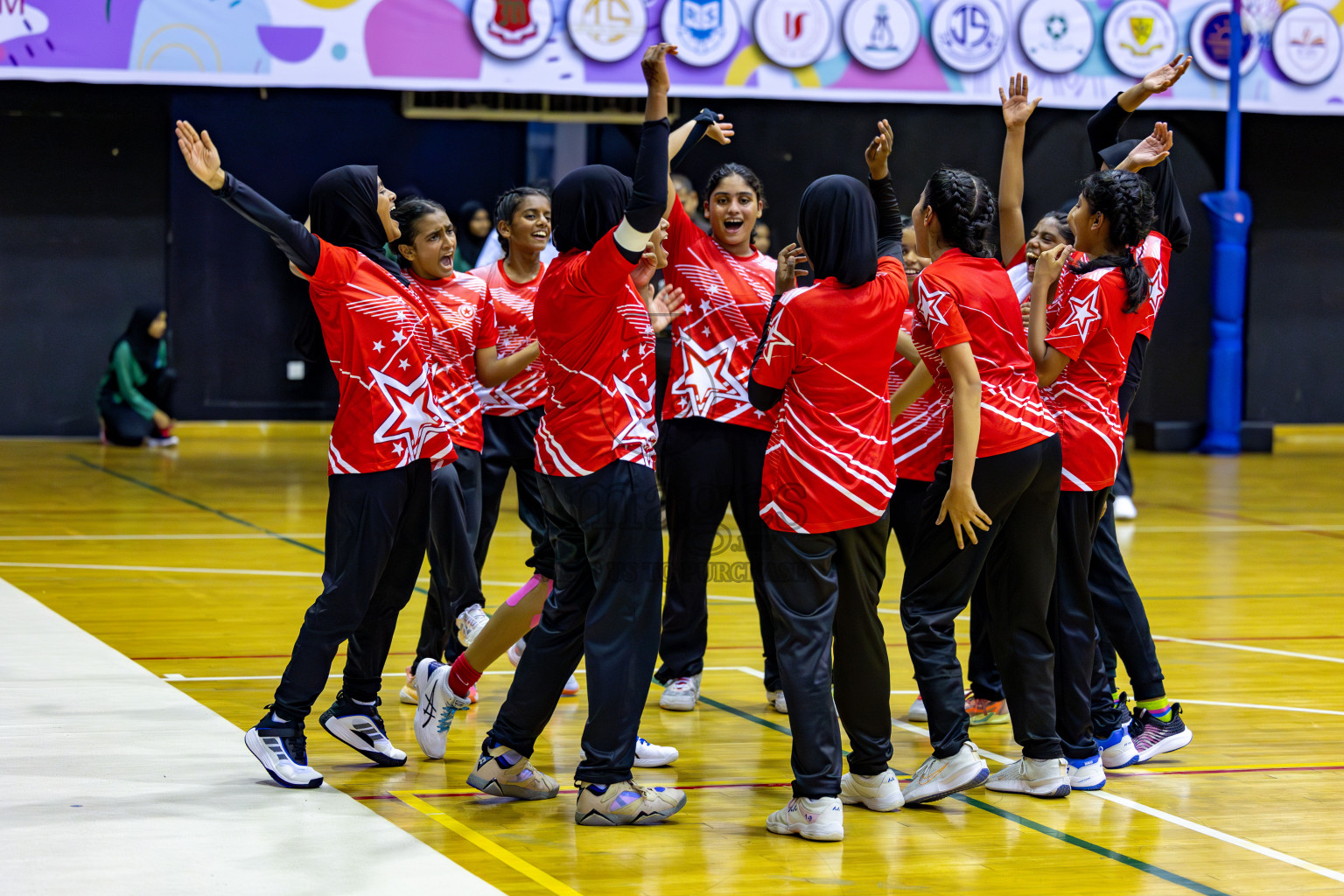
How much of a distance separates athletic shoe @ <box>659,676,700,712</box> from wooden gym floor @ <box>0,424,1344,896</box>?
57 mm

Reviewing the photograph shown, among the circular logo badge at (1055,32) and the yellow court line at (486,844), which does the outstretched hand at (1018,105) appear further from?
the circular logo badge at (1055,32)

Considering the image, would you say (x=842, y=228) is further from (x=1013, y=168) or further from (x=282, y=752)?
(x=282, y=752)

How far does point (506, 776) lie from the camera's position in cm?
450

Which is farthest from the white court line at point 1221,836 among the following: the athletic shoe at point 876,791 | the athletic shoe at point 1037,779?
the athletic shoe at point 876,791

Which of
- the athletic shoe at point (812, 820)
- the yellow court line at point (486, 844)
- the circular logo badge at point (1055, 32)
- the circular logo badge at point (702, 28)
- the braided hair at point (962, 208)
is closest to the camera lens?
the yellow court line at point (486, 844)

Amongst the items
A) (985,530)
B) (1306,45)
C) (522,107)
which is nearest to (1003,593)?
(985,530)

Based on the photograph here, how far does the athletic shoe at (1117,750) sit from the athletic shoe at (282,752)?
96.4 inches

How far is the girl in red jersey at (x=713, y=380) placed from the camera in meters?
5.22

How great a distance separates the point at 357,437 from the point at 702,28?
32.7 ft

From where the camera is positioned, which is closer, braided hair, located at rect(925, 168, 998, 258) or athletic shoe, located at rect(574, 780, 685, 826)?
athletic shoe, located at rect(574, 780, 685, 826)

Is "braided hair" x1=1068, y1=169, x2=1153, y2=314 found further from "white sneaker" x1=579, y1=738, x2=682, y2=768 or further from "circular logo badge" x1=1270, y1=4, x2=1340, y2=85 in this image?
"circular logo badge" x1=1270, y1=4, x2=1340, y2=85

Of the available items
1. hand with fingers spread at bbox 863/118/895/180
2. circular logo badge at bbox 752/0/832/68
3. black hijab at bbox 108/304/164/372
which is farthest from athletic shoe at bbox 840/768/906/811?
black hijab at bbox 108/304/164/372

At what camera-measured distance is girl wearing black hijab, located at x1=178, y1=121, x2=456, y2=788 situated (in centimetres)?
455

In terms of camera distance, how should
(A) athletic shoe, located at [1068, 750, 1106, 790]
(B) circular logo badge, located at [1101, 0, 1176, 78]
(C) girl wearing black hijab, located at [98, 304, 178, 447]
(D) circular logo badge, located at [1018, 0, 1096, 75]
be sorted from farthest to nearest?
1. (C) girl wearing black hijab, located at [98, 304, 178, 447]
2. (B) circular logo badge, located at [1101, 0, 1176, 78]
3. (D) circular logo badge, located at [1018, 0, 1096, 75]
4. (A) athletic shoe, located at [1068, 750, 1106, 790]
